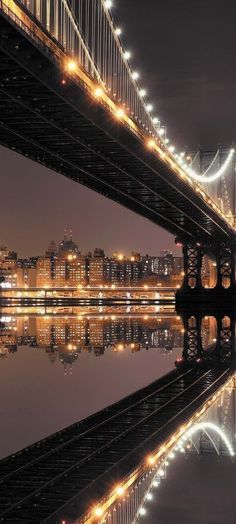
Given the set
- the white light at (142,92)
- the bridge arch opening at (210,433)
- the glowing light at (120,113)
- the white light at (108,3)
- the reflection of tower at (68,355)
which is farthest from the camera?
the white light at (142,92)

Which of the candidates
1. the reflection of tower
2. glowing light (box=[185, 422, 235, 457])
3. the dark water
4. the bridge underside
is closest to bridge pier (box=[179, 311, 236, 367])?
the dark water

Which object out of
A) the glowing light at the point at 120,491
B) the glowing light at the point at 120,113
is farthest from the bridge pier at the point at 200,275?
the glowing light at the point at 120,491

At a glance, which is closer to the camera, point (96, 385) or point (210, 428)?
point (210, 428)

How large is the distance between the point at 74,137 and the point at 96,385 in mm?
20345

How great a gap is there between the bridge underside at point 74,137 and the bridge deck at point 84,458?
10.2m

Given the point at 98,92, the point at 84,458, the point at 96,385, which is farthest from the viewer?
the point at 98,92

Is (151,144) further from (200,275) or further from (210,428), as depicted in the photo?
(200,275)

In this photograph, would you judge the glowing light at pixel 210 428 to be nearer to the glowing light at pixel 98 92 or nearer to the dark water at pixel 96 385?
the dark water at pixel 96 385

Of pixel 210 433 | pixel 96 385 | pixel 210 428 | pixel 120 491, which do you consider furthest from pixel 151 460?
pixel 96 385

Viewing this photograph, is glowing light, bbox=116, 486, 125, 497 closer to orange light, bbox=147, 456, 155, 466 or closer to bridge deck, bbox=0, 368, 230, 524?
bridge deck, bbox=0, 368, 230, 524

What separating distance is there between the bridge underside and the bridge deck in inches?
400

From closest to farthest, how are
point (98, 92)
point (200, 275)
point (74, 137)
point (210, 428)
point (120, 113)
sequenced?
point (210, 428) < point (98, 92) < point (120, 113) < point (74, 137) < point (200, 275)

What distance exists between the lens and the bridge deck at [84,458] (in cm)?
630

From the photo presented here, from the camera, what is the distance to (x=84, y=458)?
8.12 metres
